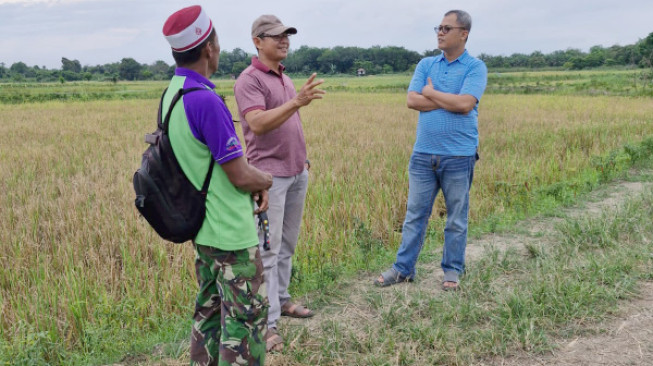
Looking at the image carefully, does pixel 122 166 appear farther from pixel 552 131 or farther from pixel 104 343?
pixel 552 131

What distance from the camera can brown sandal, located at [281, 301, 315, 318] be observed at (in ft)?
10.2

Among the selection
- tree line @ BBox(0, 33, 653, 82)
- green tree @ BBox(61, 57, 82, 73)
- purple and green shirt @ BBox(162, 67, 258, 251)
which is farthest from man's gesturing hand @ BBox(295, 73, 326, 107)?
green tree @ BBox(61, 57, 82, 73)

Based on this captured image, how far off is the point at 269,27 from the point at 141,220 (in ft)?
8.99

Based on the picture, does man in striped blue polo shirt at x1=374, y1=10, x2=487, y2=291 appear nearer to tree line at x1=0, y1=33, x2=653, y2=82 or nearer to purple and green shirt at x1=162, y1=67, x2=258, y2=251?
purple and green shirt at x1=162, y1=67, x2=258, y2=251

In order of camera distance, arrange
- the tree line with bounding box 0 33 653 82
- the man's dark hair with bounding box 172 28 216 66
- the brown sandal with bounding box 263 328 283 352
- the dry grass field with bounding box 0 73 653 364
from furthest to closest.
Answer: the tree line with bounding box 0 33 653 82 < the dry grass field with bounding box 0 73 653 364 < the brown sandal with bounding box 263 328 283 352 < the man's dark hair with bounding box 172 28 216 66

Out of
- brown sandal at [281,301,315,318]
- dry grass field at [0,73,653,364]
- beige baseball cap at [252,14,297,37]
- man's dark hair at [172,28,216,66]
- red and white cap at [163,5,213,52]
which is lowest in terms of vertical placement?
brown sandal at [281,301,315,318]

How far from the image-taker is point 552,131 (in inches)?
396

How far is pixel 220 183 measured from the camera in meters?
1.90

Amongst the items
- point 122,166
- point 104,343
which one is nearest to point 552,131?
point 122,166

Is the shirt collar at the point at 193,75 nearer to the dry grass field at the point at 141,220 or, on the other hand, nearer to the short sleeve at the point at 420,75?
the dry grass field at the point at 141,220

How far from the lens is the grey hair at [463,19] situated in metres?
3.30

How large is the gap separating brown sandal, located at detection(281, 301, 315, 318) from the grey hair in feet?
7.11

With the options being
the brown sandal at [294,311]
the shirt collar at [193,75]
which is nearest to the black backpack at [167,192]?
the shirt collar at [193,75]

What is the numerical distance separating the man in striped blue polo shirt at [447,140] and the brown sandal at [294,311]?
72 centimetres
